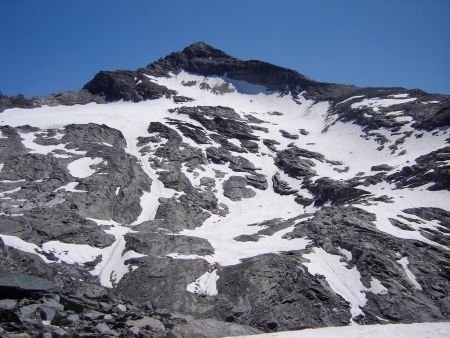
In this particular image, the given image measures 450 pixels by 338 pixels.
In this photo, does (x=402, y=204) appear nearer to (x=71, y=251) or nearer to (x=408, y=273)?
(x=408, y=273)

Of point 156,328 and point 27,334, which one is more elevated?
point 27,334

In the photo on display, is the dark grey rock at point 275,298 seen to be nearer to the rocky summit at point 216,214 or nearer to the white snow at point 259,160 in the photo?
the rocky summit at point 216,214

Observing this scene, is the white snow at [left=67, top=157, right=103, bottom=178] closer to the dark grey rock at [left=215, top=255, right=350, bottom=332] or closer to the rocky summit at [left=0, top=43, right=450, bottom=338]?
the rocky summit at [left=0, top=43, right=450, bottom=338]


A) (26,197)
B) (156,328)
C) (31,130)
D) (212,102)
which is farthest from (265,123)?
(156,328)

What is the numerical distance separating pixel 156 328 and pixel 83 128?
218 feet

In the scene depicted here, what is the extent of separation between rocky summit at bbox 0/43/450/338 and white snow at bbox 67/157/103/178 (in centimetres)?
43

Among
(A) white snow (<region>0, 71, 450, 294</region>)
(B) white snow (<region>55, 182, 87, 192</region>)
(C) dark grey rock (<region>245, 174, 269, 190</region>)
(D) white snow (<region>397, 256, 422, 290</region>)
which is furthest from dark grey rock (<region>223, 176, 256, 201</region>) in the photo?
(D) white snow (<region>397, 256, 422, 290</region>)

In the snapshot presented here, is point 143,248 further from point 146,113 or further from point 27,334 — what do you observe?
point 146,113

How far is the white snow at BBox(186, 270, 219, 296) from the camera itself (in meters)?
32.2

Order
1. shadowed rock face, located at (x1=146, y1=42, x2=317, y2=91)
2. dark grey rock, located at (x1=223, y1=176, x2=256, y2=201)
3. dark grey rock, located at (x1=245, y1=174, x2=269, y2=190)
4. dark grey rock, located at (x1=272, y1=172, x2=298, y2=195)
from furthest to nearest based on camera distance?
1. shadowed rock face, located at (x1=146, y1=42, x2=317, y2=91)
2. dark grey rock, located at (x1=245, y1=174, x2=269, y2=190)
3. dark grey rock, located at (x1=272, y1=172, x2=298, y2=195)
4. dark grey rock, located at (x1=223, y1=176, x2=256, y2=201)

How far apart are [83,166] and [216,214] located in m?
21.6

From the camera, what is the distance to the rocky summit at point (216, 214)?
29.0 metres

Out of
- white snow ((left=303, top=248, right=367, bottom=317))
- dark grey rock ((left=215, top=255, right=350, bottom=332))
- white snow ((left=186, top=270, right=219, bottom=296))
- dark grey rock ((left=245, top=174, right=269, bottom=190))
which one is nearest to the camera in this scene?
dark grey rock ((left=215, top=255, right=350, bottom=332))

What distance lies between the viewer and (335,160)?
82.8m
